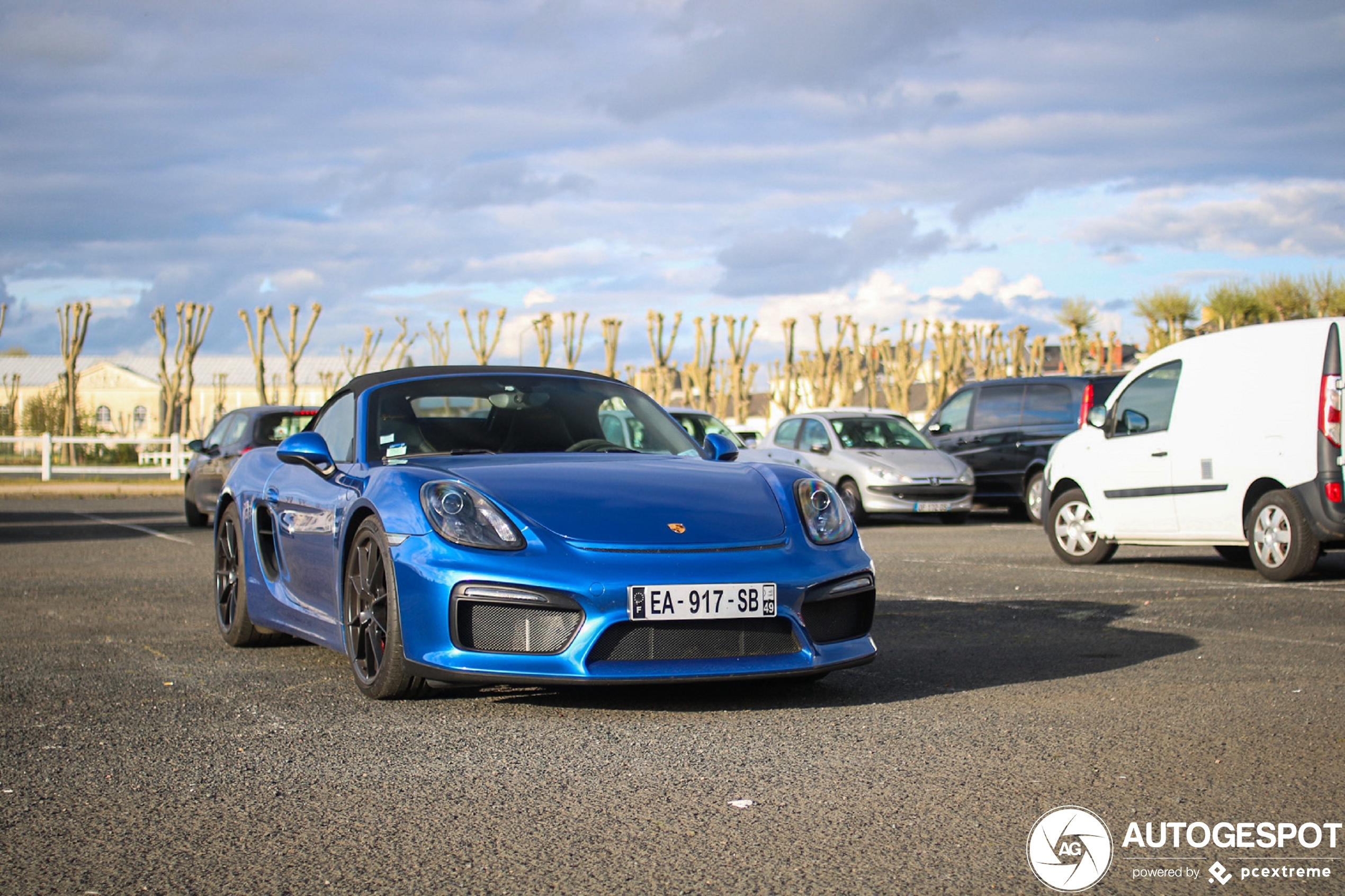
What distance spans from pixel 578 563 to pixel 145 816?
1.64 metres

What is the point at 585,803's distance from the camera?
146 inches

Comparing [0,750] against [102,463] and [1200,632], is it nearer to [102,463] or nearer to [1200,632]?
[1200,632]

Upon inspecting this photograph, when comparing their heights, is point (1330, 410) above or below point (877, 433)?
above

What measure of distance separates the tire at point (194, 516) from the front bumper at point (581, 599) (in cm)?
1308

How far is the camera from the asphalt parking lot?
10.3 feet

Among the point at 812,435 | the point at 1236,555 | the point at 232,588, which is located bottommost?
the point at 1236,555

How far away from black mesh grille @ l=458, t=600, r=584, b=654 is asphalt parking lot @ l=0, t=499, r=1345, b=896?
0.92ft

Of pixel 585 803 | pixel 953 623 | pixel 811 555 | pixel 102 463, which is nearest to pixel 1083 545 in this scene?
pixel 953 623

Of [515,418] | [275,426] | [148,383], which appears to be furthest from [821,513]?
[148,383]

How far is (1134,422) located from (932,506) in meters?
6.41

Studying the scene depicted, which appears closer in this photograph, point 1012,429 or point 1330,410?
point 1330,410

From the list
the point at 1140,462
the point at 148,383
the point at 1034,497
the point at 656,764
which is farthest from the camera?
the point at 148,383

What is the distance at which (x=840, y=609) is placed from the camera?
16.9 ft

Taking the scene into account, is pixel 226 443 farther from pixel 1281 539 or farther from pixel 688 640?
pixel 688 640
